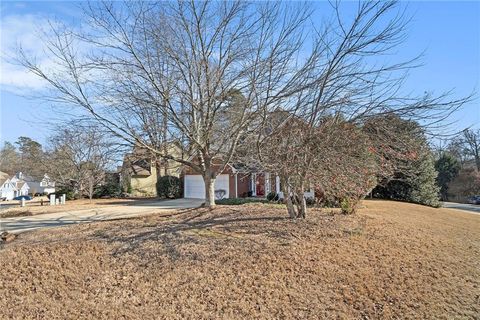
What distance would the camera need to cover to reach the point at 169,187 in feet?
82.7

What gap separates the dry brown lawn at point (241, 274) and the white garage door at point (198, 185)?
1582 cm

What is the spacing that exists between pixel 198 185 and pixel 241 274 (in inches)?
781

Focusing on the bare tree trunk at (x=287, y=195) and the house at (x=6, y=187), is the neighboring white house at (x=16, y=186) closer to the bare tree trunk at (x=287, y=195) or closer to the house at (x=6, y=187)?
the house at (x=6, y=187)

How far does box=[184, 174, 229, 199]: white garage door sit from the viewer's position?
926 inches

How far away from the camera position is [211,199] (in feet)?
32.5

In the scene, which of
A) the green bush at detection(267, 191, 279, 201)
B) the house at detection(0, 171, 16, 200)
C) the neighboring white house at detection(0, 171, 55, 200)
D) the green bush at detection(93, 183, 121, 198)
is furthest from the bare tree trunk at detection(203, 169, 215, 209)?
the house at detection(0, 171, 16, 200)

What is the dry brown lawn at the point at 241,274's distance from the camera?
430 centimetres

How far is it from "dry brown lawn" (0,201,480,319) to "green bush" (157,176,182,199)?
57.7 feet

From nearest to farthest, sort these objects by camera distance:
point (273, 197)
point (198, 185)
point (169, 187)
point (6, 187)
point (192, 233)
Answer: point (192, 233)
point (273, 197)
point (198, 185)
point (169, 187)
point (6, 187)

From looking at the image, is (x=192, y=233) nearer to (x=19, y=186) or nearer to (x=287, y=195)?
(x=287, y=195)

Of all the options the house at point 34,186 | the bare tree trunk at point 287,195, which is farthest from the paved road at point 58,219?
the house at point 34,186

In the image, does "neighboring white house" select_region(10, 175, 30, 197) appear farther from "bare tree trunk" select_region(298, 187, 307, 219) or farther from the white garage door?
"bare tree trunk" select_region(298, 187, 307, 219)

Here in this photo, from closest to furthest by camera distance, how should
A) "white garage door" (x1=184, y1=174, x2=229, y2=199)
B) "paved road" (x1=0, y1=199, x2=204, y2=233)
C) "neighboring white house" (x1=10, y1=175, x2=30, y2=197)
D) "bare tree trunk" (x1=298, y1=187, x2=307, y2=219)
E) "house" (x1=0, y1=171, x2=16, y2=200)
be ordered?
"bare tree trunk" (x1=298, y1=187, x2=307, y2=219) < "paved road" (x1=0, y1=199, x2=204, y2=233) < "white garage door" (x1=184, y1=174, x2=229, y2=199) < "house" (x1=0, y1=171, x2=16, y2=200) < "neighboring white house" (x1=10, y1=175, x2=30, y2=197)

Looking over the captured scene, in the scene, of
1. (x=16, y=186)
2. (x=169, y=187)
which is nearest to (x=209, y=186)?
(x=169, y=187)
